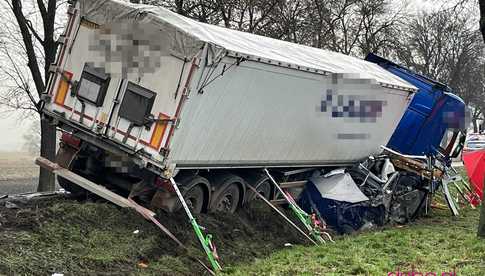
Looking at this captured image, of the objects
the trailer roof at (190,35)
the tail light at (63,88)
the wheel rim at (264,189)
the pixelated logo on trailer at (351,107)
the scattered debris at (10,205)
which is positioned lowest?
the scattered debris at (10,205)

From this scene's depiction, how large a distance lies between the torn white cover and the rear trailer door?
498 cm

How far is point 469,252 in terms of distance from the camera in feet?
26.1

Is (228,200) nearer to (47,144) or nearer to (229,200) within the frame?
(229,200)

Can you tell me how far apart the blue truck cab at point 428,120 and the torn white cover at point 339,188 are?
9.15ft

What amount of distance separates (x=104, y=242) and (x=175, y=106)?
208cm

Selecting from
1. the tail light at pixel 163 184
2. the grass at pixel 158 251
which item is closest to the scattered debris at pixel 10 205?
the grass at pixel 158 251

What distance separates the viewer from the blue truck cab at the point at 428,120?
14398mm

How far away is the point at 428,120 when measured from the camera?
14.5 metres

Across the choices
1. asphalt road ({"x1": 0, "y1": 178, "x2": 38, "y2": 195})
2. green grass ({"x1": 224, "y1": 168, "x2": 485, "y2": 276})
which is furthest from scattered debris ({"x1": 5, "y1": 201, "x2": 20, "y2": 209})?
asphalt road ({"x1": 0, "y1": 178, "x2": 38, "y2": 195})

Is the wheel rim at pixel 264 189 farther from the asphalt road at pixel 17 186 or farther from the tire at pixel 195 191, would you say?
the asphalt road at pixel 17 186

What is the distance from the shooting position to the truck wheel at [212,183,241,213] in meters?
9.66

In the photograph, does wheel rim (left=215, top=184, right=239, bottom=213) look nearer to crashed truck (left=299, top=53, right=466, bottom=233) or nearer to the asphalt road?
crashed truck (left=299, top=53, right=466, bottom=233)

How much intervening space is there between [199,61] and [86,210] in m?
2.63

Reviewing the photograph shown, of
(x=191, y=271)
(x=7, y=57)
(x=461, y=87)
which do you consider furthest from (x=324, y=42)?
(x=191, y=271)
